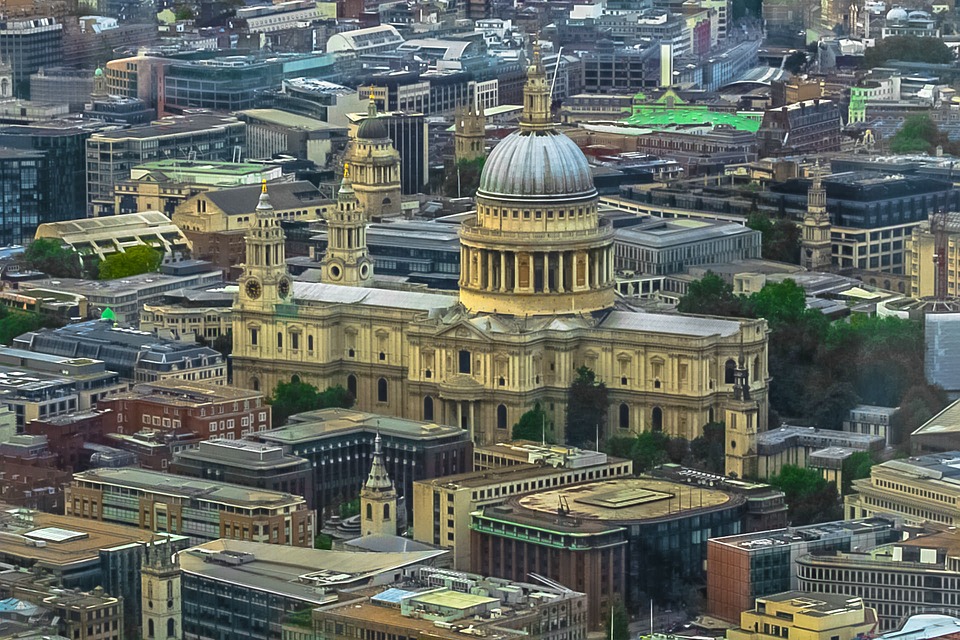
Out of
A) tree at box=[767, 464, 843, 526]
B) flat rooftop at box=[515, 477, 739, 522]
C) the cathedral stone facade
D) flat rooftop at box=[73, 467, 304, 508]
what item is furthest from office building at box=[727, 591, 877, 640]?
the cathedral stone facade

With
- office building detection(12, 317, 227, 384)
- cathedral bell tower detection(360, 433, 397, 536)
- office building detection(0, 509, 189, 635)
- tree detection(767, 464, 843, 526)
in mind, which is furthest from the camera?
office building detection(12, 317, 227, 384)

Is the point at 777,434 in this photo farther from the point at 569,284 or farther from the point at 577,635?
the point at 577,635

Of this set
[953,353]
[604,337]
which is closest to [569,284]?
[604,337]

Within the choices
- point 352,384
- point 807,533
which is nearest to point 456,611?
point 807,533

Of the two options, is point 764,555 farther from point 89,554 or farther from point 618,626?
point 89,554

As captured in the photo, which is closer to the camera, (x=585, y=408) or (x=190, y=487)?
(x=190, y=487)

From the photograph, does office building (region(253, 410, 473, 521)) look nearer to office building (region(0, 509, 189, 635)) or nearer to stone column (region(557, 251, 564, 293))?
office building (region(0, 509, 189, 635))

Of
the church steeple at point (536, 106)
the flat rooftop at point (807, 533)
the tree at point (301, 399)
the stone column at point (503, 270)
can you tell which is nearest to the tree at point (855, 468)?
the flat rooftop at point (807, 533)
